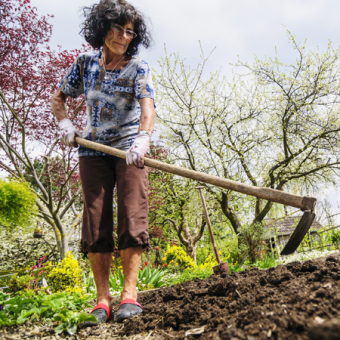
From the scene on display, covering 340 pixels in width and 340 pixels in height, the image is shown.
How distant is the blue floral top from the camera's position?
87.0 inches

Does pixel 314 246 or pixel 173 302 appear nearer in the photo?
pixel 173 302

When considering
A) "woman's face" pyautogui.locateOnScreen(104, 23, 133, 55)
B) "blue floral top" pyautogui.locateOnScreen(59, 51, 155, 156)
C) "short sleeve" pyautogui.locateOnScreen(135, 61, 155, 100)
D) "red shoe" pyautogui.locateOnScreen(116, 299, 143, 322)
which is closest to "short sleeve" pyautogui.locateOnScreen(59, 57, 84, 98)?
"blue floral top" pyautogui.locateOnScreen(59, 51, 155, 156)

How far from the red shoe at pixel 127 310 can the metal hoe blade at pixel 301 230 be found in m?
0.98

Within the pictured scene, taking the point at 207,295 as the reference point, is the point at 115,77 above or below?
above

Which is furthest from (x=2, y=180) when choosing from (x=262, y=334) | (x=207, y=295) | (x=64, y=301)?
(x=262, y=334)

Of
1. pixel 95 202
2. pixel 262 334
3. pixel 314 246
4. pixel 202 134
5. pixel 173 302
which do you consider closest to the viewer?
pixel 262 334

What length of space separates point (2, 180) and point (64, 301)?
3.49ft

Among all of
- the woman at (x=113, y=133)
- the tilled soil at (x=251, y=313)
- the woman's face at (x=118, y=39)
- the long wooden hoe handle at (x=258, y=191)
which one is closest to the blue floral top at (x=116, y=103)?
the woman at (x=113, y=133)

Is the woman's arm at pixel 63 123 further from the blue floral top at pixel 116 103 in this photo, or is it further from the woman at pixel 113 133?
the blue floral top at pixel 116 103

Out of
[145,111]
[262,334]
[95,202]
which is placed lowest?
[262,334]

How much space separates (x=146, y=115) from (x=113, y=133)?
310mm

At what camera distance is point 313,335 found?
740 millimetres

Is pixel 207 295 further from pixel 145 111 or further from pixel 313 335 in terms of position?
pixel 145 111

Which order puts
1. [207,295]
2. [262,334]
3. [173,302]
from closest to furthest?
[262,334] < [207,295] < [173,302]
